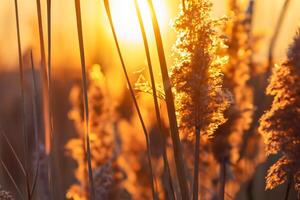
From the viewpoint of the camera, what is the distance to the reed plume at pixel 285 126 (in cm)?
142

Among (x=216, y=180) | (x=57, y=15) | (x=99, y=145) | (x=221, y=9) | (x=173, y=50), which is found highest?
(x=57, y=15)

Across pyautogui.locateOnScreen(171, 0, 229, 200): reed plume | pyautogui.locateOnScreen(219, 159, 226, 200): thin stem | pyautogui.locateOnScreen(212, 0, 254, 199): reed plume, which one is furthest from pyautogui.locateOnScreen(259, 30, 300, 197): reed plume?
pyautogui.locateOnScreen(212, 0, 254, 199): reed plume

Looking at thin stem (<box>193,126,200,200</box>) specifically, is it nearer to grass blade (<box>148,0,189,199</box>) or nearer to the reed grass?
grass blade (<box>148,0,189,199</box>)

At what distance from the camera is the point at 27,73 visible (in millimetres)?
3469

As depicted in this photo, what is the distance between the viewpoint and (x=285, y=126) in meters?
1.43

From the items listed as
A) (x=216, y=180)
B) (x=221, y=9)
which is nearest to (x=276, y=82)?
(x=221, y=9)

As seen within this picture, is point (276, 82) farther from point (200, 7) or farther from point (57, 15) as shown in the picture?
point (57, 15)

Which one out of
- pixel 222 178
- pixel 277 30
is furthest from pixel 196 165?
pixel 277 30

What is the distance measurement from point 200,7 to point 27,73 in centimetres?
219

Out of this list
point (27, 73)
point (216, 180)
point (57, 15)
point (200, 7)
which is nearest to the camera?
point (200, 7)

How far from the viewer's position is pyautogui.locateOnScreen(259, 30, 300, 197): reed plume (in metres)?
1.42

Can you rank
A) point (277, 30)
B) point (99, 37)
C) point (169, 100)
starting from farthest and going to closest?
point (99, 37)
point (277, 30)
point (169, 100)

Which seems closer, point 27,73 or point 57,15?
point 57,15

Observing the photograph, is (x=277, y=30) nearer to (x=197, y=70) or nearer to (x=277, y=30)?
(x=277, y=30)
